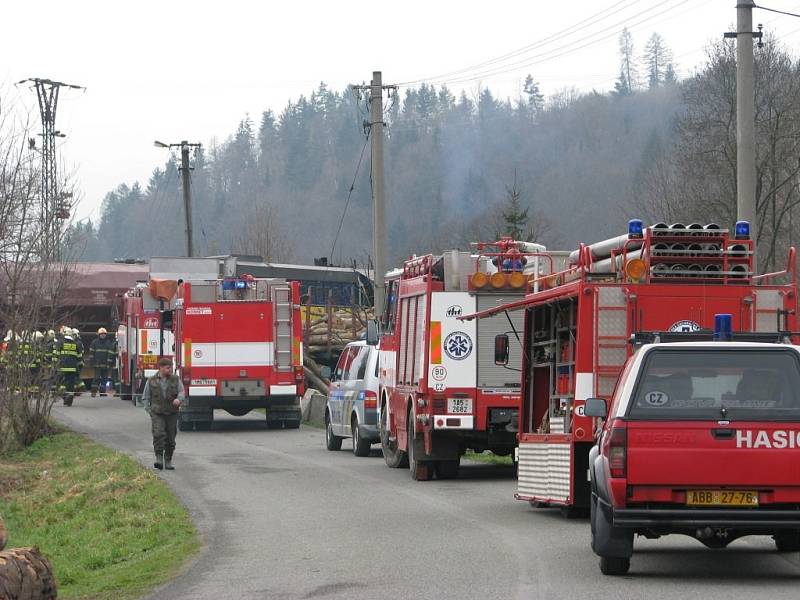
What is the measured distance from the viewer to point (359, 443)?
24453 millimetres

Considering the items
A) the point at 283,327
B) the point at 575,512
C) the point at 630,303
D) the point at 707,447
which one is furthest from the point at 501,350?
the point at 283,327

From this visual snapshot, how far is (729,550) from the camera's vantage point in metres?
12.5

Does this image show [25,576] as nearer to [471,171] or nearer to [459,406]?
[459,406]

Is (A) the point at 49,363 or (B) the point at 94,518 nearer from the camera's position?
(B) the point at 94,518

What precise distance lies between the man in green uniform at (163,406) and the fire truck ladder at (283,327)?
8.60m

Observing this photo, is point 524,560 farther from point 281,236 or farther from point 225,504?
point 281,236

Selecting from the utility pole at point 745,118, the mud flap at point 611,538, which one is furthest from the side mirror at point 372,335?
the mud flap at point 611,538

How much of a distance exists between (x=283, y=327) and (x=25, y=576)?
21.2m

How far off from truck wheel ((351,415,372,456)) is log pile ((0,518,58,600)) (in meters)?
14.4

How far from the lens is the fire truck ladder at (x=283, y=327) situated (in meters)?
30.6

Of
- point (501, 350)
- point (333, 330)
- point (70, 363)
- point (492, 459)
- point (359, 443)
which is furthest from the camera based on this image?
point (333, 330)

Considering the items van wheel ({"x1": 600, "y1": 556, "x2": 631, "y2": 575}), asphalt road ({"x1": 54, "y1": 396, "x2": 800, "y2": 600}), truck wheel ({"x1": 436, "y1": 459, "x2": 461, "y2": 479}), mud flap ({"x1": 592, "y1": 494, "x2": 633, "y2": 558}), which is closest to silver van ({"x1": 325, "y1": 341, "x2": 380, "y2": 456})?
asphalt road ({"x1": 54, "y1": 396, "x2": 800, "y2": 600})

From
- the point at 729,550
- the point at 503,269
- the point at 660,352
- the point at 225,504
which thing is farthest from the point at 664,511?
→ the point at 503,269

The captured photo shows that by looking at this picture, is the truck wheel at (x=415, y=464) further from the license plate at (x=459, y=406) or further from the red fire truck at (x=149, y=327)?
the red fire truck at (x=149, y=327)
